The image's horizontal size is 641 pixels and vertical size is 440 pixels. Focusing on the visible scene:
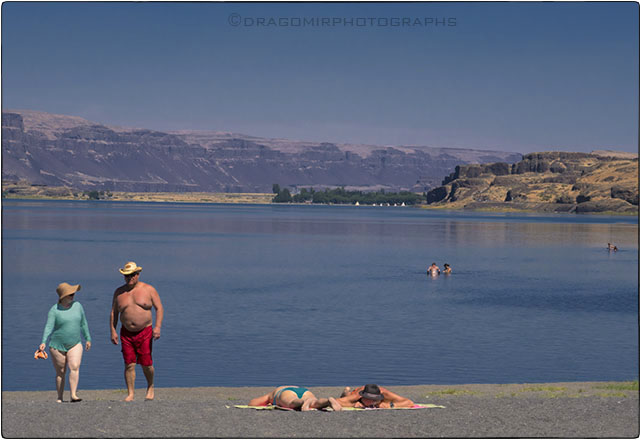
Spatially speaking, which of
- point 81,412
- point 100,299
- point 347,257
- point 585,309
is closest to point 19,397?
point 81,412

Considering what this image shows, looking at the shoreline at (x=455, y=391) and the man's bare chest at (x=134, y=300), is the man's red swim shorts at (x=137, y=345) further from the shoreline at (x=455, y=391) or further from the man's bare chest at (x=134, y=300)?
the shoreline at (x=455, y=391)

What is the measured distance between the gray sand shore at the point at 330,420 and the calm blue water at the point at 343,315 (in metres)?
12.8

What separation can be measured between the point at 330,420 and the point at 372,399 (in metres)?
1.40

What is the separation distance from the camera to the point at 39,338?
131ft

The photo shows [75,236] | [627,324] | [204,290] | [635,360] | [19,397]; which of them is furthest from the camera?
[75,236]

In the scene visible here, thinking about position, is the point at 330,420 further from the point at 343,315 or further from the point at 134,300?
the point at 343,315

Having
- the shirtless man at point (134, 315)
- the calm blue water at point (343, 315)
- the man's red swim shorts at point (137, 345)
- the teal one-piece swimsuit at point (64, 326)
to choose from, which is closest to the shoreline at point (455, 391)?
the calm blue water at point (343, 315)

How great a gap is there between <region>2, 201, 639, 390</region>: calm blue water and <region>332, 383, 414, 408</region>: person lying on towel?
13.2 m

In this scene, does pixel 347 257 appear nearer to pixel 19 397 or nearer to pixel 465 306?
pixel 465 306

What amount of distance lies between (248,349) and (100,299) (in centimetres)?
2295

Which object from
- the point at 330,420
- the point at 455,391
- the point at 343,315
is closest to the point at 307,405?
the point at 330,420

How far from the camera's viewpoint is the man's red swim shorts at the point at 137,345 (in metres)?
18.4

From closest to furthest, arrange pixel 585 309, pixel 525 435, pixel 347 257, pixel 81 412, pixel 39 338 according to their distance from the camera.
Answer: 1. pixel 525 435
2. pixel 81 412
3. pixel 39 338
4. pixel 585 309
5. pixel 347 257

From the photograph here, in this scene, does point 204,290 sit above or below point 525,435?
below
